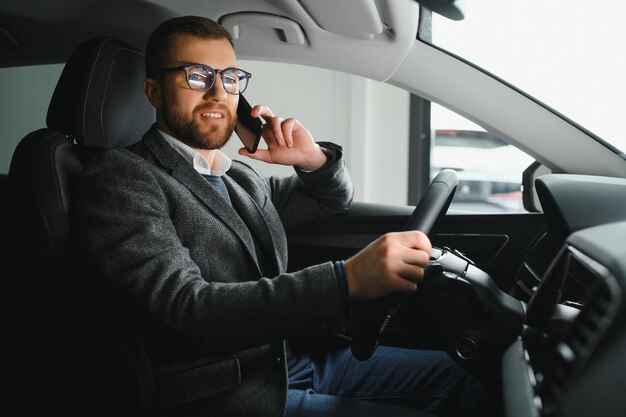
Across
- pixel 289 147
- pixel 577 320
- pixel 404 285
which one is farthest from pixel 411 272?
pixel 289 147

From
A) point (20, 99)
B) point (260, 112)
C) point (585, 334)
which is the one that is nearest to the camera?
point (585, 334)

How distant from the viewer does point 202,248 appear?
1.15m

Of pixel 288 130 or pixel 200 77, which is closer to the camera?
pixel 200 77

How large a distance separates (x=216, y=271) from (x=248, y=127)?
Answer: 1.52 ft

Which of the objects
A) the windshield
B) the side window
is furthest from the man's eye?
the side window

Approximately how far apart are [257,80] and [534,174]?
2206 mm

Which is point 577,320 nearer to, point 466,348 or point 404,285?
point 404,285

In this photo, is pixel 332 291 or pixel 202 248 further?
pixel 202 248

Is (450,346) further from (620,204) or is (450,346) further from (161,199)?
(161,199)

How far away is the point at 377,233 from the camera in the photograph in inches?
65.8

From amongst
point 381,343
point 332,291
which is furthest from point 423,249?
point 381,343

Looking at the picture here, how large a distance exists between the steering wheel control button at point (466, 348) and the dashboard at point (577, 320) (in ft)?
0.25

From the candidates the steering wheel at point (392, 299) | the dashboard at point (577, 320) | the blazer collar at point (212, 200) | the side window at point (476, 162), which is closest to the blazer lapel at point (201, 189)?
the blazer collar at point (212, 200)

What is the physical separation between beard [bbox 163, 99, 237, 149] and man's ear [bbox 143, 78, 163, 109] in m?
0.05
